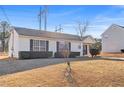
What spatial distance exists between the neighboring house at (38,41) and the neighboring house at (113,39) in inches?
110

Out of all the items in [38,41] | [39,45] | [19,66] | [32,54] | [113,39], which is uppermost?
[113,39]

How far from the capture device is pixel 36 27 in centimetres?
2502

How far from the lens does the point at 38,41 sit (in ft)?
73.3

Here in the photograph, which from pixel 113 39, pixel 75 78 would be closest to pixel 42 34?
pixel 113 39

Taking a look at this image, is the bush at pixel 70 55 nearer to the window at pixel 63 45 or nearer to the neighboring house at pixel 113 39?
the window at pixel 63 45

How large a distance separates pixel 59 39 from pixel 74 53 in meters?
2.36

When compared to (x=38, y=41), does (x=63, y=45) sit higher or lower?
lower

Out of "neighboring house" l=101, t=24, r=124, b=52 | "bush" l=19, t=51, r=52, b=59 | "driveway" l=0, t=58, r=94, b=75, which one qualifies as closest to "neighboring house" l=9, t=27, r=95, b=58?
"bush" l=19, t=51, r=52, b=59

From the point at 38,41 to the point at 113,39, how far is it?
28.5 feet

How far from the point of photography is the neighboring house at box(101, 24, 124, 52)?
82.9 feet

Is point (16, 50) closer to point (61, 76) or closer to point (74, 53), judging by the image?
point (74, 53)

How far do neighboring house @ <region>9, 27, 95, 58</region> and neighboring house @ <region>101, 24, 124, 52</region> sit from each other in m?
2.80

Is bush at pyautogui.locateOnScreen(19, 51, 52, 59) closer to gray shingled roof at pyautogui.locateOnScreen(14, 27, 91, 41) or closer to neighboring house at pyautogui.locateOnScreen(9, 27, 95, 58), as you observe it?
neighboring house at pyautogui.locateOnScreen(9, 27, 95, 58)

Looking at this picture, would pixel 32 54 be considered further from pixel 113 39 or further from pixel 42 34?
pixel 113 39
